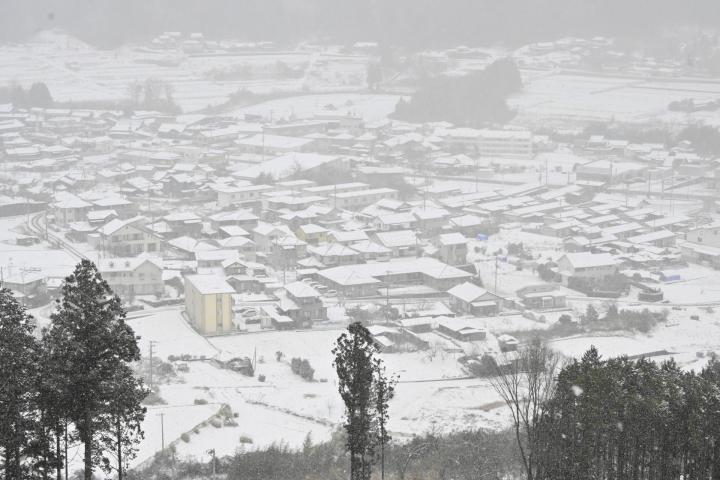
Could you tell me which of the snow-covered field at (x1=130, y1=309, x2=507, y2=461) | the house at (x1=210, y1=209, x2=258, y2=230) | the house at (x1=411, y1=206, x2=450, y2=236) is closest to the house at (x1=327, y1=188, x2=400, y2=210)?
the house at (x1=411, y1=206, x2=450, y2=236)

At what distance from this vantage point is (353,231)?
12.2m

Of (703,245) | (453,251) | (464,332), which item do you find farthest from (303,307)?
(703,245)

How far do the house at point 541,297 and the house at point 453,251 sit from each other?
1.35m

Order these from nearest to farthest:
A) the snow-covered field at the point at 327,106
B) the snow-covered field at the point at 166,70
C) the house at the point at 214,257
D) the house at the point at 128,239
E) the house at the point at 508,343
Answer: the house at the point at 508,343, the house at the point at 214,257, the house at the point at 128,239, the snow-covered field at the point at 327,106, the snow-covered field at the point at 166,70

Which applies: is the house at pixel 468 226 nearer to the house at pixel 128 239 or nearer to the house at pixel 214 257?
the house at pixel 214 257

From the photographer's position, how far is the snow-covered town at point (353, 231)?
7.93 metres

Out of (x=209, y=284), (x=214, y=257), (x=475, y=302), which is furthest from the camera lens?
(x=214, y=257)

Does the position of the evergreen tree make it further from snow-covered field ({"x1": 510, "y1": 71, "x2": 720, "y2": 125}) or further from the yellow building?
snow-covered field ({"x1": 510, "y1": 71, "x2": 720, "y2": 125})

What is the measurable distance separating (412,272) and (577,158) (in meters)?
7.74

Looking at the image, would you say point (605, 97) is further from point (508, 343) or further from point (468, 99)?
point (508, 343)

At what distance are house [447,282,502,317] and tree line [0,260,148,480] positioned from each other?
6123 millimetres

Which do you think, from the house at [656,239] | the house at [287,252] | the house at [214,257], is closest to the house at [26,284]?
the house at [214,257]

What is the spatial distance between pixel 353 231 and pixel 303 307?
2918 millimetres

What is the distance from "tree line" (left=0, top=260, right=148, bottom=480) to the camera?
371 cm
